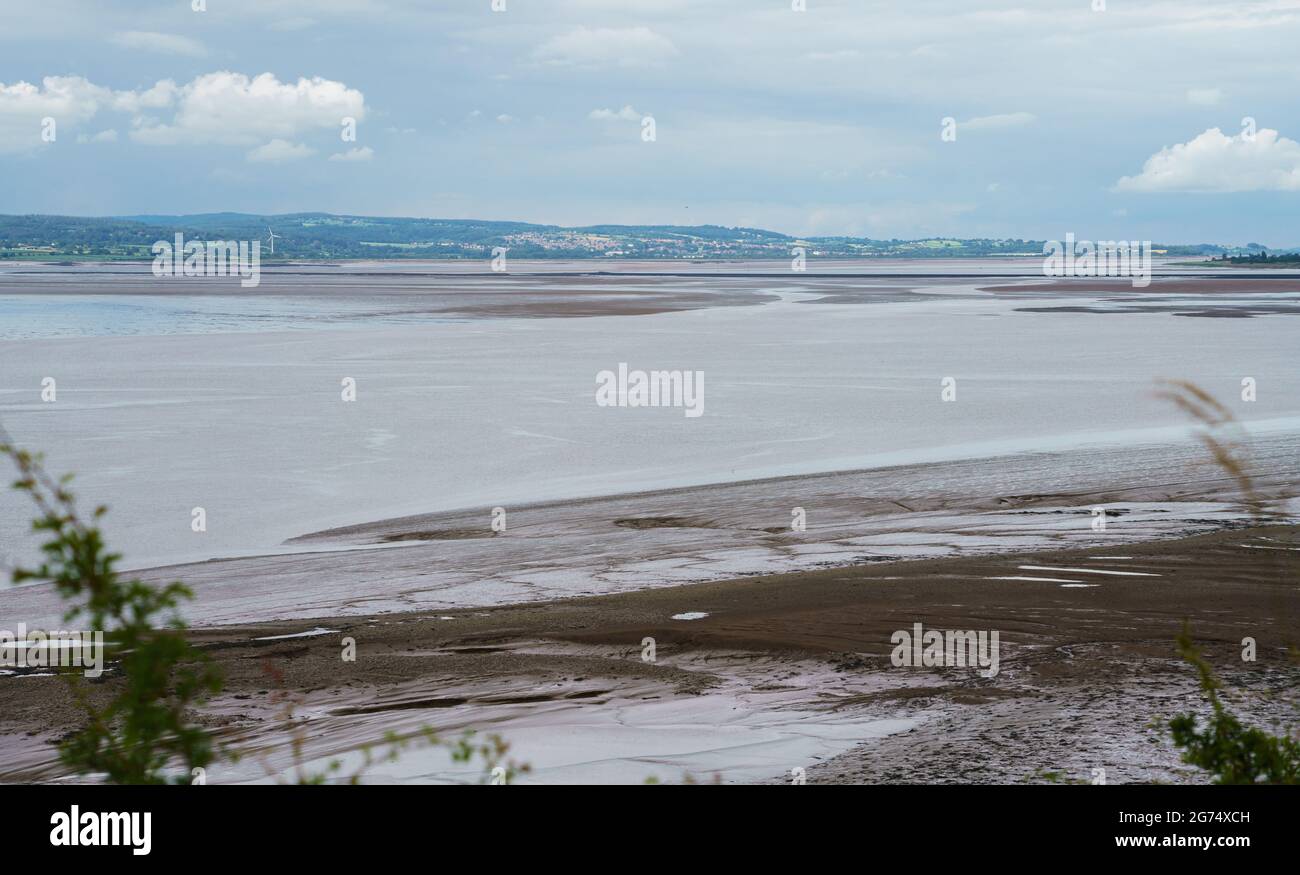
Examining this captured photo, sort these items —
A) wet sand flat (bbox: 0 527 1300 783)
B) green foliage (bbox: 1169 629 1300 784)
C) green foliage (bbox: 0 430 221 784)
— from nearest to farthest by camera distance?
green foliage (bbox: 0 430 221 784) < green foliage (bbox: 1169 629 1300 784) < wet sand flat (bbox: 0 527 1300 783)

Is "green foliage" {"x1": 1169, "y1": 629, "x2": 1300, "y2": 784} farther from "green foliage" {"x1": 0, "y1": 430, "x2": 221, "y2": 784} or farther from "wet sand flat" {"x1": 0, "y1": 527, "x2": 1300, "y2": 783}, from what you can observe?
"green foliage" {"x1": 0, "y1": 430, "x2": 221, "y2": 784}

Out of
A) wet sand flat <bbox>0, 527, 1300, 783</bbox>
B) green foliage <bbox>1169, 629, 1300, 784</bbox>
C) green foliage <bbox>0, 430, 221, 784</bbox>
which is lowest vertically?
wet sand flat <bbox>0, 527, 1300, 783</bbox>

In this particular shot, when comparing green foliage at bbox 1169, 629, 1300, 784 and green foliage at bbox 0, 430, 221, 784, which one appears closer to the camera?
green foliage at bbox 0, 430, 221, 784

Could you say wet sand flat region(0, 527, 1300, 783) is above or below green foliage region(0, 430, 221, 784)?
below

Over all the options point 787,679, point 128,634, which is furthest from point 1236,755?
point 787,679

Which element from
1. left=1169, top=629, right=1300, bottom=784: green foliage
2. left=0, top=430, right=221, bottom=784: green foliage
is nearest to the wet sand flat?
left=1169, top=629, right=1300, bottom=784: green foliage

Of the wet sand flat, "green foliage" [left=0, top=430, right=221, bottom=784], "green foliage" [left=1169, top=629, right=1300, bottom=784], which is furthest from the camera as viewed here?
the wet sand flat

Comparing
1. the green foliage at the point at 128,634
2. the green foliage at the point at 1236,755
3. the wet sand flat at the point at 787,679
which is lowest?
the wet sand flat at the point at 787,679

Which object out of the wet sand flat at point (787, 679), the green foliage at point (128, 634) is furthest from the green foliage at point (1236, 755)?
the green foliage at point (128, 634)

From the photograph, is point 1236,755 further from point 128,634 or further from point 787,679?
point 787,679

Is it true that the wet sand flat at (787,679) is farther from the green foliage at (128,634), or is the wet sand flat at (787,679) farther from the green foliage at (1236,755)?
the green foliage at (128,634)
